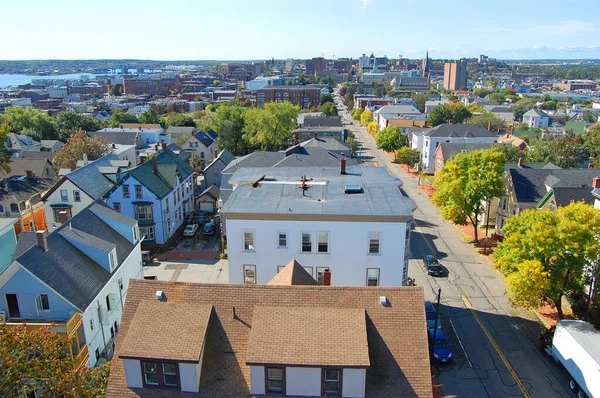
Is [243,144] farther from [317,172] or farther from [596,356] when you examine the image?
[596,356]

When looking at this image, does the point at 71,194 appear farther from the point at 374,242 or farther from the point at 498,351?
the point at 498,351

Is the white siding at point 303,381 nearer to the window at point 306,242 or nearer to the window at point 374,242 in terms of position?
the window at point 306,242

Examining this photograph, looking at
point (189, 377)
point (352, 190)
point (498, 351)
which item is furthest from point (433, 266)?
point (189, 377)

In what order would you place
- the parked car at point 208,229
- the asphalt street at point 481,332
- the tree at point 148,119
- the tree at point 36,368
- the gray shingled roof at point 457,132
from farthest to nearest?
the tree at point 148,119 → the gray shingled roof at point 457,132 → the parked car at point 208,229 → the asphalt street at point 481,332 → the tree at point 36,368

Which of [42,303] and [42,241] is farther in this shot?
[42,241]

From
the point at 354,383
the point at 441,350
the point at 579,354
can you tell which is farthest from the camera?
the point at 441,350

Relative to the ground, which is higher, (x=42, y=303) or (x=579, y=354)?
(x=42, y=303)

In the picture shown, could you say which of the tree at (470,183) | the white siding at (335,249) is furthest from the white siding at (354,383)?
the tree at (470,183)
